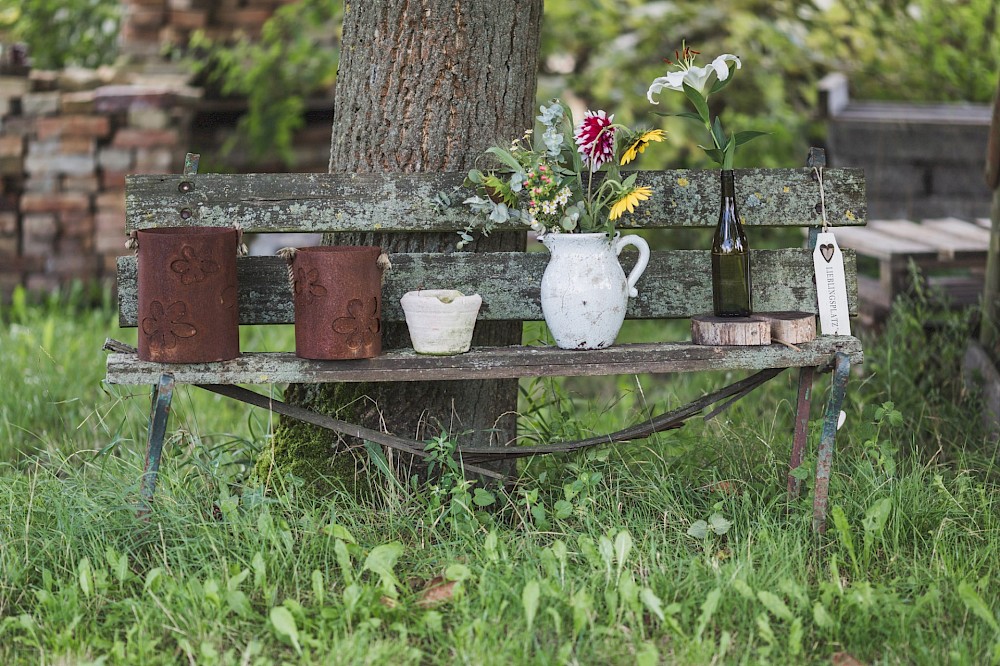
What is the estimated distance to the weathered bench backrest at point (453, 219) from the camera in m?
2.83

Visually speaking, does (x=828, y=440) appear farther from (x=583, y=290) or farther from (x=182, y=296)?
(x=182, y=296)

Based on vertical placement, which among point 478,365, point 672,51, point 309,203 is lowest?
point 478,365

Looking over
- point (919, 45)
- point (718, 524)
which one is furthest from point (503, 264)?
point (919, 45)

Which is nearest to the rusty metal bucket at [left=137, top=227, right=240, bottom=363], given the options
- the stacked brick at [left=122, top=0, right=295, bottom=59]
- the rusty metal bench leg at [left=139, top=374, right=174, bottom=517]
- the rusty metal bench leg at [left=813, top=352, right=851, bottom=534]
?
the rusty metal bench leg at [left=139, top=374, right=174, bottom=517]

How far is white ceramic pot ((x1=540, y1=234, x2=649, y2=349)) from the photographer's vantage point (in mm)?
2623

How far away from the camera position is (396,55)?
2.90 m

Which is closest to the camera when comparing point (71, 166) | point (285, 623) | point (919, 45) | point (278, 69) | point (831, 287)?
point (285, 623)

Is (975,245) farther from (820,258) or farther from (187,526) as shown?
(187,526)

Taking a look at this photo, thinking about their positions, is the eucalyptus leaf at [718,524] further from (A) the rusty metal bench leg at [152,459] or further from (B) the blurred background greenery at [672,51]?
(B) the blurred background greenery at [672,51]

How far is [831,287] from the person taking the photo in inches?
111

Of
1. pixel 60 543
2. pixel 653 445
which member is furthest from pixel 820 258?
pixel 60 543

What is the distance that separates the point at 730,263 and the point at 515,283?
55cm

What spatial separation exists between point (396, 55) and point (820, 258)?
122cm

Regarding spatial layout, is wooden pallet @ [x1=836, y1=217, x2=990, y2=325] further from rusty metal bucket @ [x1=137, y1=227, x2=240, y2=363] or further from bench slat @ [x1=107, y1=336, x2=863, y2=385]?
rusty metal bucket @ [x1=137, y1=227, x2=240, y2=363]
